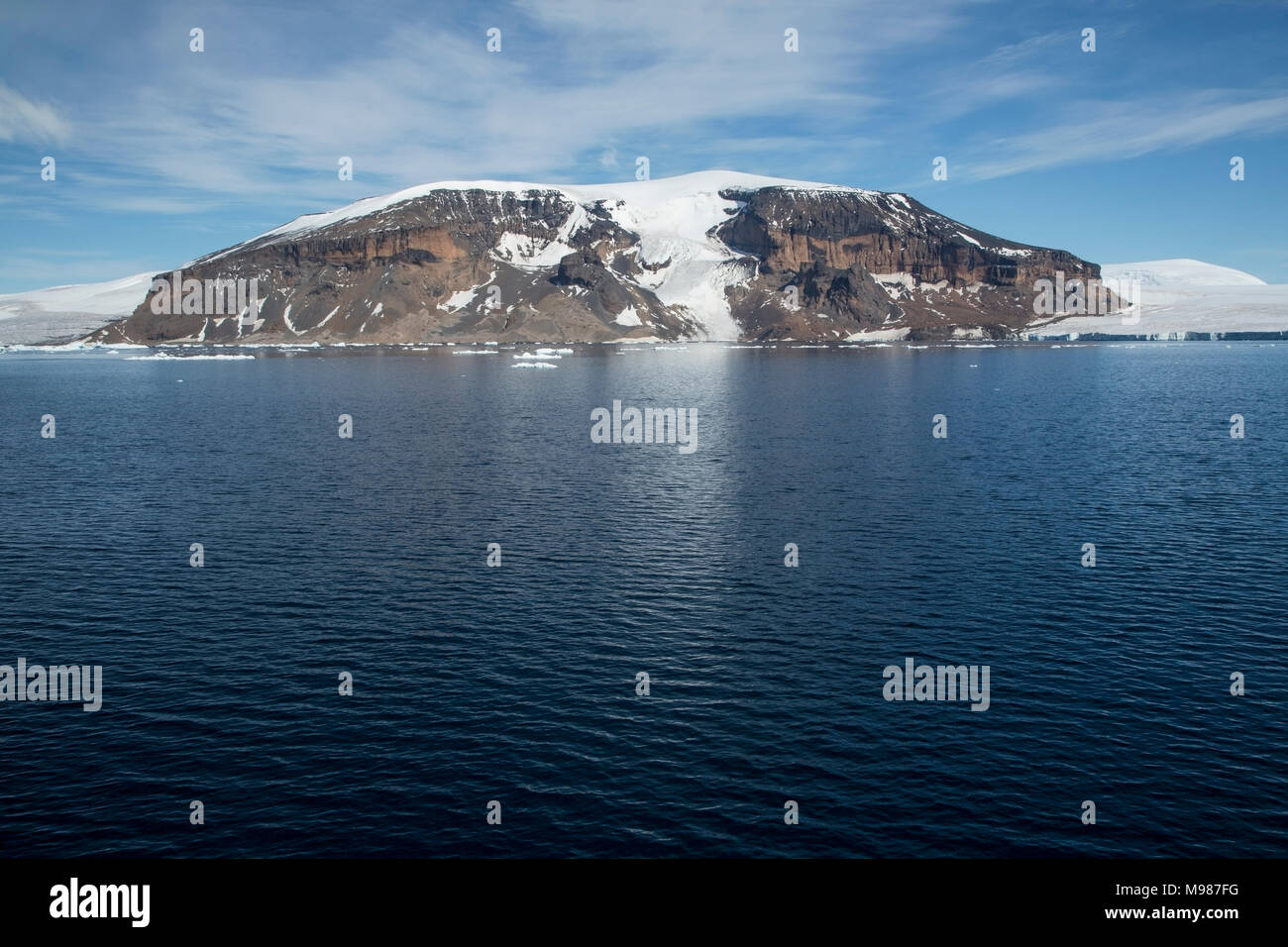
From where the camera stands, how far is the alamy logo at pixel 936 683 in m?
38.3

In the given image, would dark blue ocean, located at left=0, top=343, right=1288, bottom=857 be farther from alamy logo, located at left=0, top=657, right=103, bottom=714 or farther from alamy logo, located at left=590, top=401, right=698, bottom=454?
alamy logo, located at left=590, top=401, right=698, bottom=454

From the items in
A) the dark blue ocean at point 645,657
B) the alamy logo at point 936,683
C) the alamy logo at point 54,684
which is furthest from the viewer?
the alamy logo at point 54,684

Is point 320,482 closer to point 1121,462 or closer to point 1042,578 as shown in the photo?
point 1042,578

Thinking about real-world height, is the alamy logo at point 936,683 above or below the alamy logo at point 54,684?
below

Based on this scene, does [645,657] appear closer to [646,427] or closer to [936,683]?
[936,683]

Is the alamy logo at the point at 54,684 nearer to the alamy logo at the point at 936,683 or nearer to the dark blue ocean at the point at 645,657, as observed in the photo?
the dark blue ocean at the point at 645,657

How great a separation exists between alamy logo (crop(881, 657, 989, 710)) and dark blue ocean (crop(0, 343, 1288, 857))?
2.19ft

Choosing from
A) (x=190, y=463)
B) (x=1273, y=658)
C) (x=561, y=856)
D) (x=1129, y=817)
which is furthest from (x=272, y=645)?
(x=190, y=463)

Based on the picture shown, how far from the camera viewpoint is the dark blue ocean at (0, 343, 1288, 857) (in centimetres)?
3000
